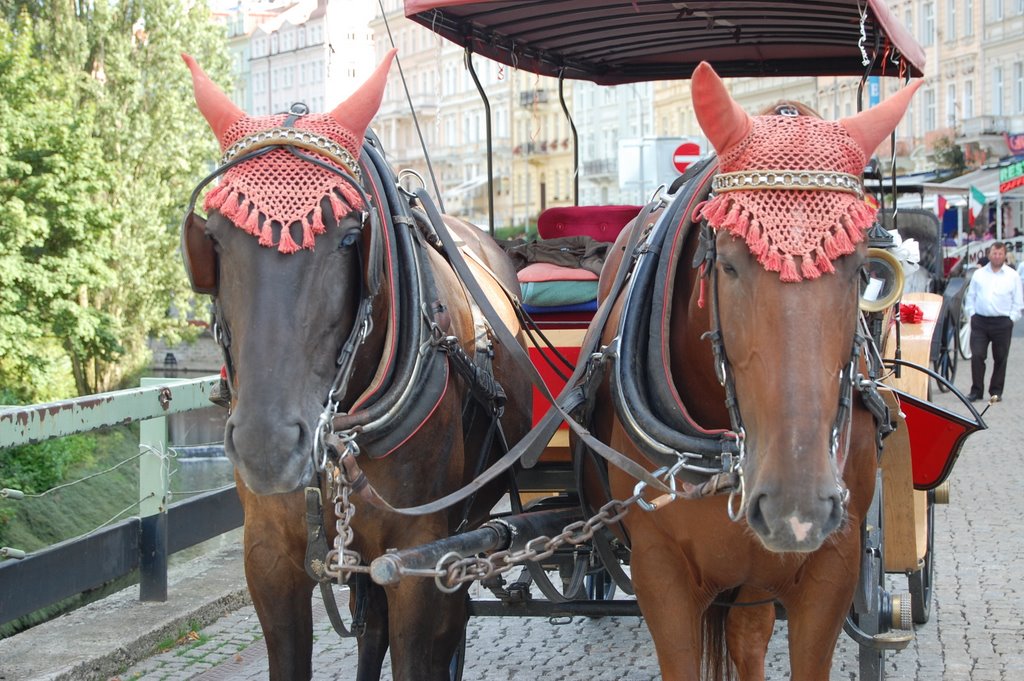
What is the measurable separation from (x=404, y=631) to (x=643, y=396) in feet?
3.03

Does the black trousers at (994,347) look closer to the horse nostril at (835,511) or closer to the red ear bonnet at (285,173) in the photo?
the red ear bonnet at (285,173)

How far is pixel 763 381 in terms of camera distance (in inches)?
113

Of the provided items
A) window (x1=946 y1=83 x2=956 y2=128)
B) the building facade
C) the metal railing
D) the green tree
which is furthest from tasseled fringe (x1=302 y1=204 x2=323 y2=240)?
window (x1=946 y1=83 x2=956 y2=128)

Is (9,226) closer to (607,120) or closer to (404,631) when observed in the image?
(404,631)

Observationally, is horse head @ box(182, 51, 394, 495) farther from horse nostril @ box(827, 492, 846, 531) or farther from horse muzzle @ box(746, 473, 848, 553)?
horse nostril @ box(827, 492, 846, 531)

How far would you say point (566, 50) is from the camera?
6746 millimetres

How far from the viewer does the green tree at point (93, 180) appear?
2500cm

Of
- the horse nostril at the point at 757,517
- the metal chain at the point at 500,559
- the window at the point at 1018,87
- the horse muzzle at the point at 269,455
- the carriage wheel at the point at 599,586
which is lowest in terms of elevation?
the carriage wheel at the point at 599,586

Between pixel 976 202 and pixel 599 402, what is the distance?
89.1ft

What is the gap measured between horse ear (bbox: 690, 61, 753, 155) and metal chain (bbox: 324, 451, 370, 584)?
3.95 feet

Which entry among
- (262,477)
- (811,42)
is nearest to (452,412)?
(262,477)

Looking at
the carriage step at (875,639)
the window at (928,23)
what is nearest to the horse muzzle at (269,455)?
the carriage step at (875,639)

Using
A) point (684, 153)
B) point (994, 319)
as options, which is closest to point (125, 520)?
point (684, 153)

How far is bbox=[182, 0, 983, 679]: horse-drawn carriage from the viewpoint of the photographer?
2.92 meters
